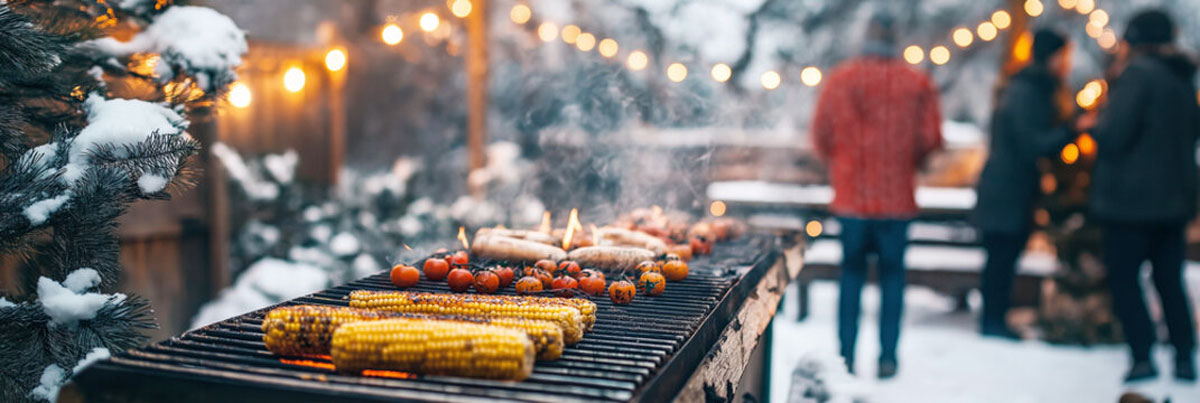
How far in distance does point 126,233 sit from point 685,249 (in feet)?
13.8

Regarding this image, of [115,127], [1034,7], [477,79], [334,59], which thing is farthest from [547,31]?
[115,127]

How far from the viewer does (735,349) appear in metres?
2.88

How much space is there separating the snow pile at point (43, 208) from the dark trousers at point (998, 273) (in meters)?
6.64

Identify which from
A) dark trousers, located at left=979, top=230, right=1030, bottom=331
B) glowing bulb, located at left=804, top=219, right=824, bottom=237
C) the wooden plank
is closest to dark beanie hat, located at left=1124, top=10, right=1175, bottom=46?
dark trousers, located at left=979, top=230, right=1030, bottom=331

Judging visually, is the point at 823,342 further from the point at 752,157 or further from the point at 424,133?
the point at 424,133

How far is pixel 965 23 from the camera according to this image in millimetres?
11664

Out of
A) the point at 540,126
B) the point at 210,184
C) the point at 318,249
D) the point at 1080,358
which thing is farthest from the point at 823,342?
the point at 540,126

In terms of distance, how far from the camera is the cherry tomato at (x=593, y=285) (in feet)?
10.6

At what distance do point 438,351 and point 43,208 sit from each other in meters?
1.54

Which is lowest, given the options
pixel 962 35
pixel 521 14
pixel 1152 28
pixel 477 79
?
pixel 1152 28

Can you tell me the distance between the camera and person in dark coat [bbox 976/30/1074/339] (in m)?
6.32

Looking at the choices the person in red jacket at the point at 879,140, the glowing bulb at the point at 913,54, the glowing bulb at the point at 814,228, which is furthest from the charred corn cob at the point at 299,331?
the glowing bulb at the point at 913,54

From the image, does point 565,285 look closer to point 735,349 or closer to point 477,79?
point 735,349

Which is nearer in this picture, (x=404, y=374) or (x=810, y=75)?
(x=404, y=374)
